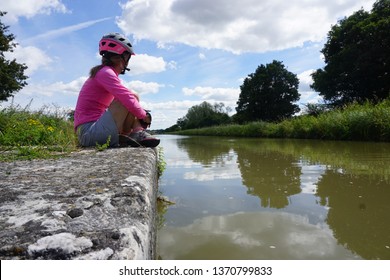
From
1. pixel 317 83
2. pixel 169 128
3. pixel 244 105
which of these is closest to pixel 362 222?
pixel 317 83

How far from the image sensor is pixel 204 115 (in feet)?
228

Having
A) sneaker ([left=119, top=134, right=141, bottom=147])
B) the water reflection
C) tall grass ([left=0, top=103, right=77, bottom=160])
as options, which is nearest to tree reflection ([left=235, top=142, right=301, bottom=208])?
the water reflection

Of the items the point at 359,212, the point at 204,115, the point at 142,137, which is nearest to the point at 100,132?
the point at 142,137

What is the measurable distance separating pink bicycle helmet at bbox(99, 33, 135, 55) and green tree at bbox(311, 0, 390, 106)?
74.4ft

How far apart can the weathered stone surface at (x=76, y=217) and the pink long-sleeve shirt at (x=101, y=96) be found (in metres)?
1.44

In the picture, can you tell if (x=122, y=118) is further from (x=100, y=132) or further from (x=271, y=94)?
(x=271, y=94)

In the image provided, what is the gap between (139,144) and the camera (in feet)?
11.4

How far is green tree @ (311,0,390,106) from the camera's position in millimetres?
22422

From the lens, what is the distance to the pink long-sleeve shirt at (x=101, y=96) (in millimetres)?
3092

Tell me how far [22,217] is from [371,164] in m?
4.21

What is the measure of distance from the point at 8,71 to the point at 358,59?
80.0 feet

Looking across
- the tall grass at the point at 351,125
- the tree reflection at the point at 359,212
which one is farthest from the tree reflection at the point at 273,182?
the tall grass at the point at 351,125

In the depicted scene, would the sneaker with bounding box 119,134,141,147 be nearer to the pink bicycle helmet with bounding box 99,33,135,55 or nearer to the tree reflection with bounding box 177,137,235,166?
the pink bicycle helmet with bounding box 99,33,135,55

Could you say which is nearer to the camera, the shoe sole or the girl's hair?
the girl's hair
